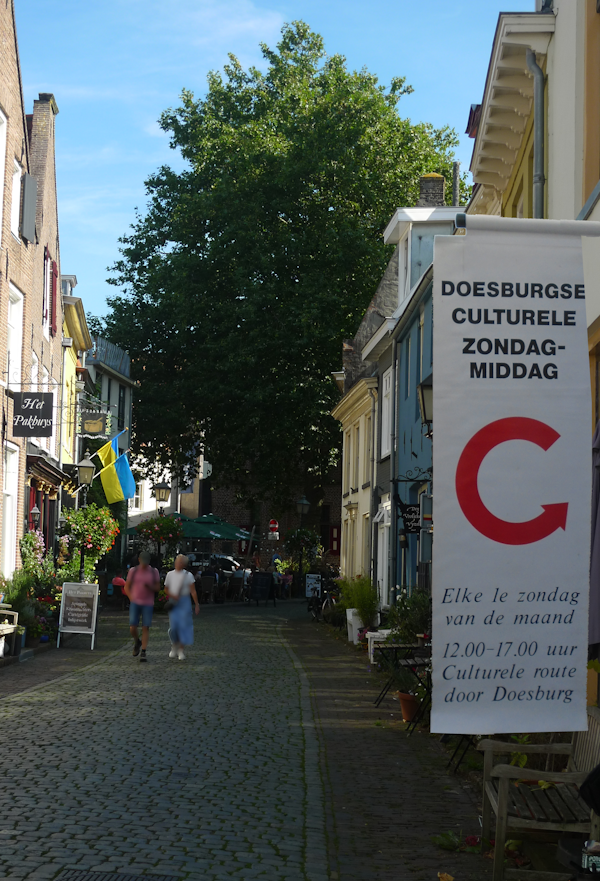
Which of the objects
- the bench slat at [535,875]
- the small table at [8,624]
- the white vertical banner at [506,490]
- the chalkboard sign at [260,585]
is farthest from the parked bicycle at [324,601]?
the white vertical banner at [506,490]

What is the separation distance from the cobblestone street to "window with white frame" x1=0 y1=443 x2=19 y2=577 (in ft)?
18.1

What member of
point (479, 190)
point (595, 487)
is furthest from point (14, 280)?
point (595, 487)

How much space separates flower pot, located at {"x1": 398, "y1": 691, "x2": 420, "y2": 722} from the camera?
11.0 metres

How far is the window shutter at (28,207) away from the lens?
66.9ft

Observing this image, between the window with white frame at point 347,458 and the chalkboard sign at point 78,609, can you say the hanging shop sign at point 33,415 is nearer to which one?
the chalkboard sign at point 78,609

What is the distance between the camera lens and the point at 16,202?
2028cm

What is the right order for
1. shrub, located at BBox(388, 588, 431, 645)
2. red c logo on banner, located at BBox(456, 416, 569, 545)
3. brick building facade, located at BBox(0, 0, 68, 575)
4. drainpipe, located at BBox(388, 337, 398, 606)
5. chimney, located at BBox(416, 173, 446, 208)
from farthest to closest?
chimney, located at BBox(416, 173, 446, 208)
drainpipe, located at BBox(388, 337, 398, 606)
brick building facade, located at BBox(0, 0, 68, 575)
shrub, located at BBox(388, 588, 431, 645)
red c logo on banner, located at BBox(456, 416, 569, 545)

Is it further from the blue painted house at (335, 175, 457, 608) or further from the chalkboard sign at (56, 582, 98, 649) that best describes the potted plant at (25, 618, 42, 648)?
the blue painted house at (335, 175, 457, 608)

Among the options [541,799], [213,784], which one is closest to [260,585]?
[213,784]

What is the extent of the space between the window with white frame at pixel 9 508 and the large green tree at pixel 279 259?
1394cm

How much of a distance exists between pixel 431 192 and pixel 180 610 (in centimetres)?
1394

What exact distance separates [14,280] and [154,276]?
17.0 m

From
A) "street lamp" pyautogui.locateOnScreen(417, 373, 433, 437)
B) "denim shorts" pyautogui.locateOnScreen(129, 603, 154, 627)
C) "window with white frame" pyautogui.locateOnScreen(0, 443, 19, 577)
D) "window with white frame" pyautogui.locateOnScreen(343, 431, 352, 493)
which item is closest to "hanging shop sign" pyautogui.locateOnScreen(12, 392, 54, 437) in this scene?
"window with white frame" pyautogui.locateOnScreen(0, 443, 19, 577)

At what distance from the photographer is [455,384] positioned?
14.4 feet
